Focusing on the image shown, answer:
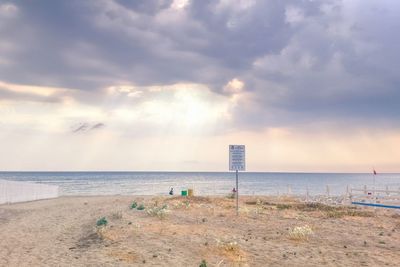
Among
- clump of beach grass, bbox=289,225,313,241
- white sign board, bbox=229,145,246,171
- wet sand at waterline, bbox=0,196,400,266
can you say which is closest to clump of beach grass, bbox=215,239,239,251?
wet sand at waterline, bbox=0,196,400,266

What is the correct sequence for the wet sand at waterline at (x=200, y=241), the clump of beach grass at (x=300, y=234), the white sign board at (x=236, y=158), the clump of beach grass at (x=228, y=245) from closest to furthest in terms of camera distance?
the wet sand at waterline at (x=200, y=241) → the clump of beach grass at (x=228, y=245) → the clump of beach grass at (x=300, y=234) → the white sign board at (x=236, y=158)

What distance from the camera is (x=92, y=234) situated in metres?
16.7

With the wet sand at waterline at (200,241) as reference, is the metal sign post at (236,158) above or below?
above

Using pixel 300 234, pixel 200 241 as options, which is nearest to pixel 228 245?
pixel 200 241

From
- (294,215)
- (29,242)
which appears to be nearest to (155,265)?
(29,242)

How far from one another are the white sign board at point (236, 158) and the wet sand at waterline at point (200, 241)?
97.7 inches

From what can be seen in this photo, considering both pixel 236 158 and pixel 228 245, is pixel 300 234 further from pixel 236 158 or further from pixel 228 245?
pixel 236 158

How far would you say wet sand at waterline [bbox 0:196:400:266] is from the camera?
1245 cm

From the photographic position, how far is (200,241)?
14.5m

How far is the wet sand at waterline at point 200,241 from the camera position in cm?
1245

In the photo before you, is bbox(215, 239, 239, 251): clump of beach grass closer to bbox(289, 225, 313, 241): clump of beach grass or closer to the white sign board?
bbox(289, 225, 313, 241): clump of beach grass

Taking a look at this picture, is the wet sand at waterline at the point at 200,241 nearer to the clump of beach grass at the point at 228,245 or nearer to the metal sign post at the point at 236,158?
the clump of beach grass at the point at 228,245

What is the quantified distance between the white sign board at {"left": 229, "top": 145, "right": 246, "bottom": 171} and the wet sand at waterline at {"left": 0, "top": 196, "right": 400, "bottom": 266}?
248 centimetres

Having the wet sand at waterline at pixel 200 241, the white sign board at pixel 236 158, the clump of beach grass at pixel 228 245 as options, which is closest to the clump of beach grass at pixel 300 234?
the wet sand at waterline at pixel 200 241
